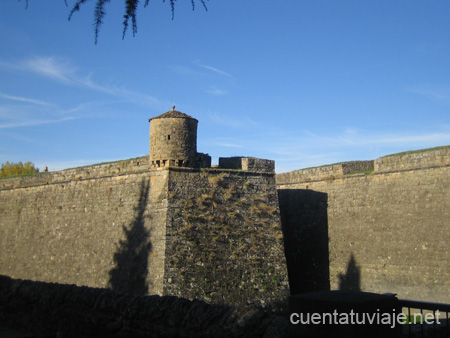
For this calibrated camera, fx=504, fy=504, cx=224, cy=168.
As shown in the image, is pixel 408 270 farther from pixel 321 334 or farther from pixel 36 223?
pixel 36 223

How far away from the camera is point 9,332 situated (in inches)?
268

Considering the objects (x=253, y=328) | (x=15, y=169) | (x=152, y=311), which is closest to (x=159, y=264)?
(x=152, y=311)

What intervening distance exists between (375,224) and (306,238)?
349cm

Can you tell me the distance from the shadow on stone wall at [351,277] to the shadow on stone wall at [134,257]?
752 cm

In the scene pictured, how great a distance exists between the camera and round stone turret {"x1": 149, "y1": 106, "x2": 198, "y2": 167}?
16.5 metres

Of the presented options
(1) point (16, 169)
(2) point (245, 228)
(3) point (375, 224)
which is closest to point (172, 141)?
(2) point (245, 228)

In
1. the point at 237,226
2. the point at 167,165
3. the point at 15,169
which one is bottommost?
the point at 237,226

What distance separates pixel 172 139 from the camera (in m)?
16.6

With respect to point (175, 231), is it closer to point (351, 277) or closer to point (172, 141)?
point (172, 141)

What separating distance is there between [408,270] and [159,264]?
8.02m

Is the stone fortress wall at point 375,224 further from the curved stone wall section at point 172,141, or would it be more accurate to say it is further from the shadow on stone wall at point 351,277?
the curved stone wall section at point 172,141

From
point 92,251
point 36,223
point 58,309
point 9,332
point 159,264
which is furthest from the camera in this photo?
point 36,223

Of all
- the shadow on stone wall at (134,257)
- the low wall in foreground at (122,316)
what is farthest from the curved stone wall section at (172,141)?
the low wall in foreground at (122,316)

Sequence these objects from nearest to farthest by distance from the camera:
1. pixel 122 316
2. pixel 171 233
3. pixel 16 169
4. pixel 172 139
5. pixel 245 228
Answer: pixel 122 316 → pixel 171 233 → pixel 172 139 → pixel 245 228 → pixel 16 169
